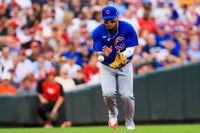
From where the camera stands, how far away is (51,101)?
615 inches

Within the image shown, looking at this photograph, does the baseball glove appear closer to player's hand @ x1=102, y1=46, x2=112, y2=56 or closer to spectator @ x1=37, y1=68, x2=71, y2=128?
player's hand @ x1=102, y1=46, x2=112, y2=56

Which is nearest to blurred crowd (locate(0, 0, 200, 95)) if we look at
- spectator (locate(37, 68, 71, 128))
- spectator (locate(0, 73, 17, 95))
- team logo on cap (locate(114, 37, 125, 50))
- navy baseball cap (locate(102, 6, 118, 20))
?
spectator (locate(0, 73, 17, 95))

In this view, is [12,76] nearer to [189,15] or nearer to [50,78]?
[50,78]

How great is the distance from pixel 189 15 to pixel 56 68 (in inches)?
204

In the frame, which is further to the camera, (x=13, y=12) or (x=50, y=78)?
(x=13, y=12)

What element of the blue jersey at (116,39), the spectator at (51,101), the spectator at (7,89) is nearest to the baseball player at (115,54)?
the blue jersey at (116,39)

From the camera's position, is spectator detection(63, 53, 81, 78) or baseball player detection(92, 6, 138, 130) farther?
spectator detection(63, 53, 81, 78)

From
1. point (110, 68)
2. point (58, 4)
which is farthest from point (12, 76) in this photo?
point (110, 68)

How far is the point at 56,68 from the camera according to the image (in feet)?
54.6

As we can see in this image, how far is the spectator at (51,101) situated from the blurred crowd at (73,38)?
30 centimetres

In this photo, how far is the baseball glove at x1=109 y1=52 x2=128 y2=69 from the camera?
429 inches

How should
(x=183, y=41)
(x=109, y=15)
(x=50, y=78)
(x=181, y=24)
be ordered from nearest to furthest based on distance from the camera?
1. (x=109, y=15)
2. (x=50, y=78)
3. (x=183, y=41)
4. (x=181, y=24)

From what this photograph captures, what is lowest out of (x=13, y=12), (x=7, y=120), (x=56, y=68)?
(x=7, y=120)

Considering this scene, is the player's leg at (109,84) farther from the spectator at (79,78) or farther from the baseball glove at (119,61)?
the spectator at (79,78)
